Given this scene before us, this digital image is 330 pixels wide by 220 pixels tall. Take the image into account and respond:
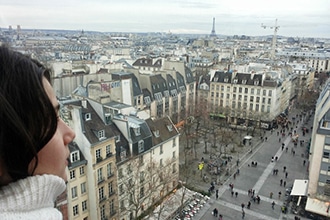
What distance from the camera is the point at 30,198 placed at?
64.8 inches

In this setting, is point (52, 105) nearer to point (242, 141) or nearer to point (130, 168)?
point (130, 168)

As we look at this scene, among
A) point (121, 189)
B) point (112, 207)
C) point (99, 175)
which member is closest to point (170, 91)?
point (121, 189)

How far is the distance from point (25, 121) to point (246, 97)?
53.0 m

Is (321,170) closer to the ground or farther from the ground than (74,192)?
closer to the ground

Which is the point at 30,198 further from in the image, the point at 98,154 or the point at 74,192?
the point at 74,192

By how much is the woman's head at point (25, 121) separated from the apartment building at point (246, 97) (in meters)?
50.7

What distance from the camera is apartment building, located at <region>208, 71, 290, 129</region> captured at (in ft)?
165

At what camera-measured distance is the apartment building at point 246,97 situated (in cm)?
5031

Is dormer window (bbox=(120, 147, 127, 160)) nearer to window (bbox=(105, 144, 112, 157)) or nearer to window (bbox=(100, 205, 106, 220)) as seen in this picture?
window (bbox=(105, 144, 112, 157))

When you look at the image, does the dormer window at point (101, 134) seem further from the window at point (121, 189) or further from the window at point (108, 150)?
the window at point (121, 189)

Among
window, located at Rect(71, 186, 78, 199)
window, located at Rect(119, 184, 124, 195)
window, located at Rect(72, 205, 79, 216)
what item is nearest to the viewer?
window, located at Rect(71, 186, 78, 199)

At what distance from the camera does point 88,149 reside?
20203 millimetres

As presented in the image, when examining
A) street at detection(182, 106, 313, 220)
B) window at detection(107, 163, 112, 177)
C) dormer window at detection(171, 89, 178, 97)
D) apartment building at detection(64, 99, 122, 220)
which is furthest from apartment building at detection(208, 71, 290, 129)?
window at detection(107, 163, 112, 177)

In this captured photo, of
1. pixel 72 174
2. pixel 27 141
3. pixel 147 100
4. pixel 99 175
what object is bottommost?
pixel 99 175
